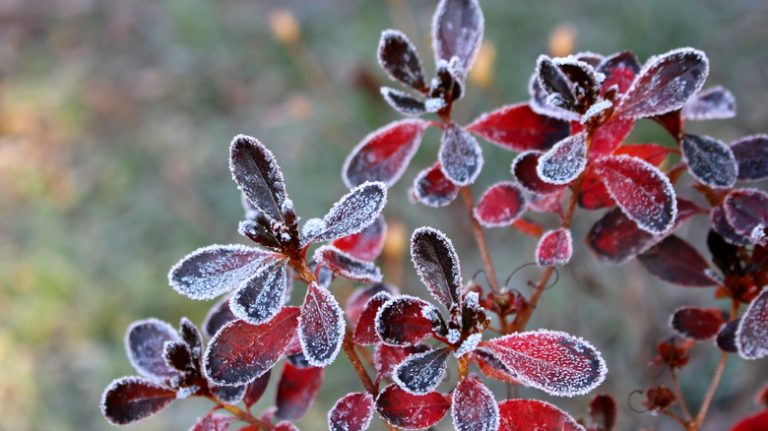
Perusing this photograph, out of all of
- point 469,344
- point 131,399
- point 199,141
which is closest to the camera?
point 469,344

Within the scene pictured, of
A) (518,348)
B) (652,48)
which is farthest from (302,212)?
(518,348)

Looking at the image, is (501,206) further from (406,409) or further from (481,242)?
(406,409)

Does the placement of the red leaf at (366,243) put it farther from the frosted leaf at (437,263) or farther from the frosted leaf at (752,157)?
the frosted leaf at (752,157)

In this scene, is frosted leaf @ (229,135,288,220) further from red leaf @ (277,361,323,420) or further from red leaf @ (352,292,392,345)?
red leaf @ (277,361,323,420)

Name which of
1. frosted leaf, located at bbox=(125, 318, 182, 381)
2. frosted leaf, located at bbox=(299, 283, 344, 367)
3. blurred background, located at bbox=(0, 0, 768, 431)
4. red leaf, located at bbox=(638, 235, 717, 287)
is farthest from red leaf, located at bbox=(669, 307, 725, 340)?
blurred background, located at bbox=(0, 0, 768, 431)

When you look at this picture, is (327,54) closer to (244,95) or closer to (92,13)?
(244,95)

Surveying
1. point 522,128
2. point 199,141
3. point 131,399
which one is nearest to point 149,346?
point 131,399

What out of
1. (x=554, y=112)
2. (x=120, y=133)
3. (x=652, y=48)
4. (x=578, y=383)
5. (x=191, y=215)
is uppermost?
(x=120, y=133)

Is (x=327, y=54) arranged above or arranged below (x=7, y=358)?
above
